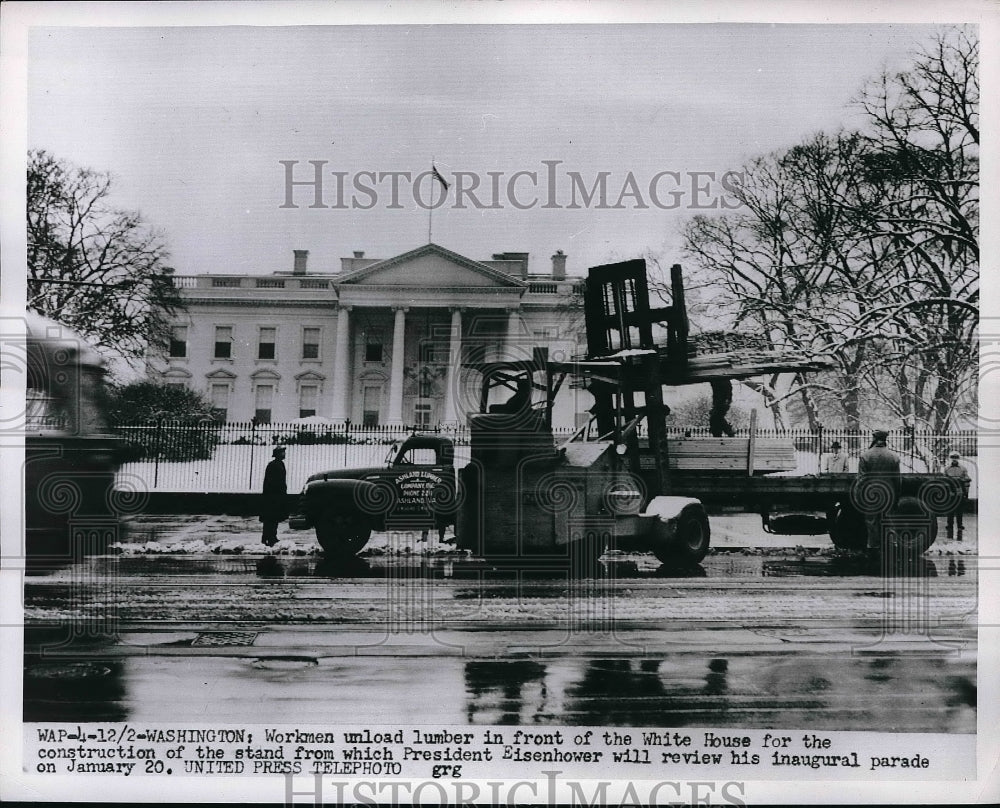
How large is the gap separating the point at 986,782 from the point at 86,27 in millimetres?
8230

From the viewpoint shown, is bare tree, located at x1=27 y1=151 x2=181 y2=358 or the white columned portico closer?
bare tree, located at x1=27 y1=151 x2=181 y2=358

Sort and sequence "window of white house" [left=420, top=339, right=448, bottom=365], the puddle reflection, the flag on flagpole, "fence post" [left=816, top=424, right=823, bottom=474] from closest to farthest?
the puddle reflection → the flag on flagpole → "fence post" [left=816, top=424, right=823, bottom=474] → "window of white house" [left=420, top=339, right=448, bottom=365]

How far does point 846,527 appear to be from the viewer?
5.34m

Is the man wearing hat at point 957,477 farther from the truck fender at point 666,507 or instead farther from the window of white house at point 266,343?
the window of white house at point 266,343

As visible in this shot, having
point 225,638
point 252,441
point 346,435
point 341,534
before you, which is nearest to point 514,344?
point 346,435

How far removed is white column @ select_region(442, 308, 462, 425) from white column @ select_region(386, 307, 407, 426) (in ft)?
1.22

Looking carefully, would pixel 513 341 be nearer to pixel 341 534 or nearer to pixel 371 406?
pixel 371 406

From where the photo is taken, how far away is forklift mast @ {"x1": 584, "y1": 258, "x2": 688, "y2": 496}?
532cm

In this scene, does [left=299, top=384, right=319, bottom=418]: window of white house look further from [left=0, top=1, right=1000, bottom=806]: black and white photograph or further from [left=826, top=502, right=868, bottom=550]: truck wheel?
[left=826, top=502, right=868, bottom=550]: truck wheel

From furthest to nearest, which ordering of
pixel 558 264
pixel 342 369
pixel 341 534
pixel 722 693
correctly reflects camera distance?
pixel 342 369
pixel 341 534
pixel 558 264
pixel 722 693

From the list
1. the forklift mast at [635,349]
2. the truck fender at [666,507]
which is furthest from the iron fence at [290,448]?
the truck fender at [666,507]

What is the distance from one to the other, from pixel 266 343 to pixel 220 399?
546 mm

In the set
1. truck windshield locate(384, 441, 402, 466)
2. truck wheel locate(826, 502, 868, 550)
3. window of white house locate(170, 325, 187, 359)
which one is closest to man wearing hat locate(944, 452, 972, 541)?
truck wheel locate(826, 502, 868, 550)

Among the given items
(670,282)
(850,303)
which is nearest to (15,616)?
(670,282)
